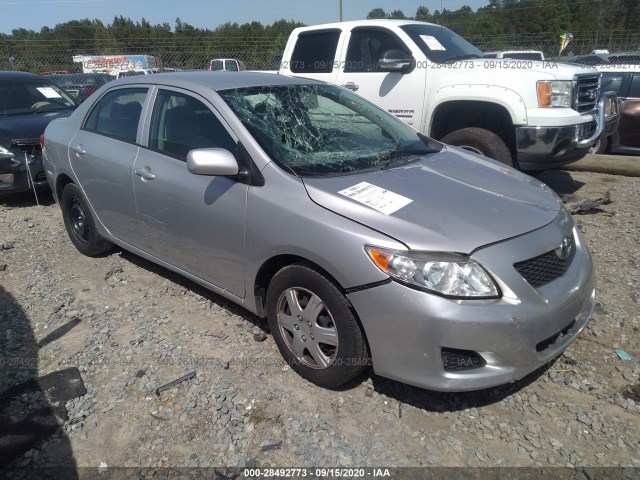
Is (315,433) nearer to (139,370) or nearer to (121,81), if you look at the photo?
(139,370)

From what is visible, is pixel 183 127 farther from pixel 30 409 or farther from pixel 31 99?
pixel 31 99

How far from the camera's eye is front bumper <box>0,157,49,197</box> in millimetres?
Result: 6141

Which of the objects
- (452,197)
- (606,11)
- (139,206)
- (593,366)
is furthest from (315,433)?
(606,11)

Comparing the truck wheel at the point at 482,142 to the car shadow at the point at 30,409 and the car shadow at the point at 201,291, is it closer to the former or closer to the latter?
the car shadow at the point at 201,291

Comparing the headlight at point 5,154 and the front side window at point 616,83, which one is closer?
the headlight at point 5,154

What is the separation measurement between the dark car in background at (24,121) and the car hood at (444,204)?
16.2 feet

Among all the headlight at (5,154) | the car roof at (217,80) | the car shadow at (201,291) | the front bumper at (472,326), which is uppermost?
the car roof at (217,80)

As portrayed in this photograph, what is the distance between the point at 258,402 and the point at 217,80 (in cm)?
219


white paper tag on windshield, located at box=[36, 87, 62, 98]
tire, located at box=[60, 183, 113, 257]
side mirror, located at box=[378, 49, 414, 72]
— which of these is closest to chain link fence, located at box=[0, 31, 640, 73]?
white paper tag on windshield, located at box=[36, 87, 62, 98]

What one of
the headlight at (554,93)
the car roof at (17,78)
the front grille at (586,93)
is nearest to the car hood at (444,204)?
the headlight at (554,93)

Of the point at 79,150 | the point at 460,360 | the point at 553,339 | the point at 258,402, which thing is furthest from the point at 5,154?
the point at 553,339

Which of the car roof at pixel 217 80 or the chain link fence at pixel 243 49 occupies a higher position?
the chain link fence at pixel 243 49

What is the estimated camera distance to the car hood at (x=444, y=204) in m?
2.47

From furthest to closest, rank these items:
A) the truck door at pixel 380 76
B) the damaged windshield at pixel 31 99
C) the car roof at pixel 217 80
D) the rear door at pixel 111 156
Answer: the damaged windshield at pixel 31 99, the truck door at pixel 380 76, the rear door at pixel 111 156, the car roof at pixel 217 80
